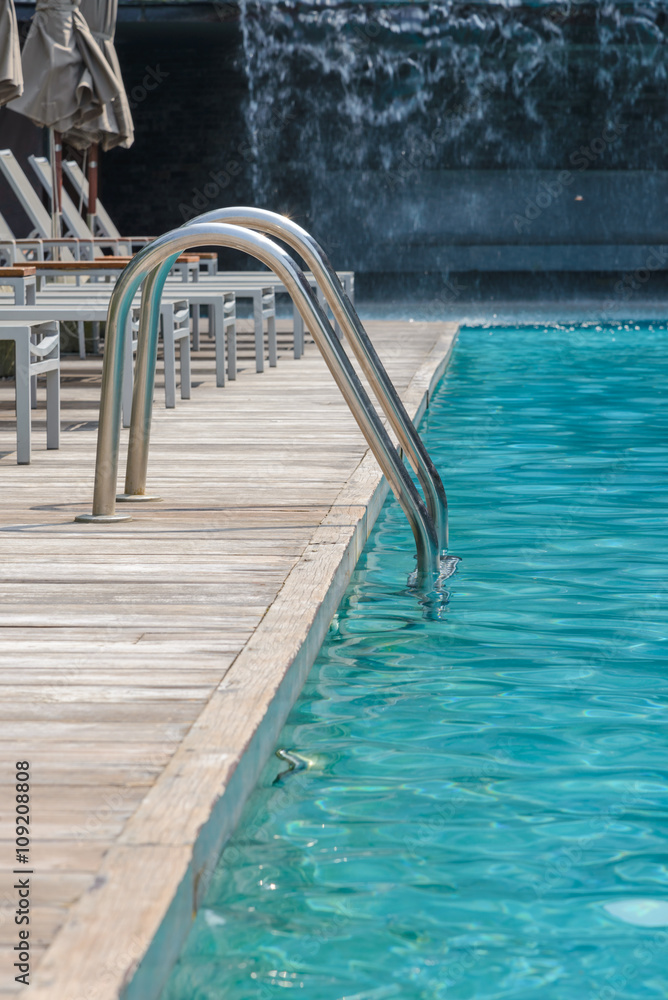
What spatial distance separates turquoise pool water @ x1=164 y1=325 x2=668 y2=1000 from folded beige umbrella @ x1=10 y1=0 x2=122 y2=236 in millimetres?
7172

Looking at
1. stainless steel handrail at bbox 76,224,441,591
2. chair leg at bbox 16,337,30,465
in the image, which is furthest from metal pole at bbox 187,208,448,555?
chair leg at bbox 16,337,30,465

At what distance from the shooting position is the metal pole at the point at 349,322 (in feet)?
13.3

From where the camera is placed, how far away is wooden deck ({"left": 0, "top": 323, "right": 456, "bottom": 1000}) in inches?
70.0

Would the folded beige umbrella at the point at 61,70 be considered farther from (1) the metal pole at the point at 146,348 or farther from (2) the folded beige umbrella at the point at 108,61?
(1) the metal pole at the point at 146,348

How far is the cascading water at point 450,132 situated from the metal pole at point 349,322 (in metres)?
14.6

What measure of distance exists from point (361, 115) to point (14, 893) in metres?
17.9

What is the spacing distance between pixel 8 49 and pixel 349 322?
5395mm

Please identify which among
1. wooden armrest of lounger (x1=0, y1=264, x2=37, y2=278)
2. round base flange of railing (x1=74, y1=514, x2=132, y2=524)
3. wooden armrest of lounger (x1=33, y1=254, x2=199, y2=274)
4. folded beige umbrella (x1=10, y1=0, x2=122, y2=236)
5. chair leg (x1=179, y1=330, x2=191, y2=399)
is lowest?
chair leg (x1=179, y1=330, x2=191, y2=399)

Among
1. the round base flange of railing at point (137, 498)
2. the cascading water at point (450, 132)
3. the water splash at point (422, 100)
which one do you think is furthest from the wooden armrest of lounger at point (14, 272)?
the water splash at point (422, 100)

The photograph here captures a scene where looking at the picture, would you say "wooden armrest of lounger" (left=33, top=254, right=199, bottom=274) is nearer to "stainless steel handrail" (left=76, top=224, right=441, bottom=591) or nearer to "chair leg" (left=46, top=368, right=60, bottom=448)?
"chair leg" (left=46, top=368, right=60, bottom=448)

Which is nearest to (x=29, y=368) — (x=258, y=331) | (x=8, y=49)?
(x=258, y=331)

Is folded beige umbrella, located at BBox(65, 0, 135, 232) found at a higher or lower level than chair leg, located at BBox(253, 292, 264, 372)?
higher

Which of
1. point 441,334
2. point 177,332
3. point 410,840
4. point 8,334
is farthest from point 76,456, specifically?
point 441,334

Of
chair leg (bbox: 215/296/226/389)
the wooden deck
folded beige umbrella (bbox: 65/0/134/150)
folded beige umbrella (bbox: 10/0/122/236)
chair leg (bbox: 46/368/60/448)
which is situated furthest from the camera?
folded beige umbrella (bbox: 65/0/134/150)
